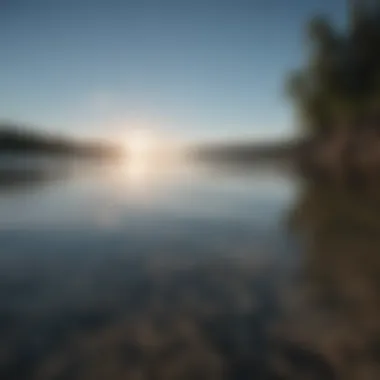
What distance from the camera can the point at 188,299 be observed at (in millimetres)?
5578

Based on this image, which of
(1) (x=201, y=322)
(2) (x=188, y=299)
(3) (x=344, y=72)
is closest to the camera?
(1) (x=201, y=322)

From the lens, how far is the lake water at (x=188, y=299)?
3865 millimetres

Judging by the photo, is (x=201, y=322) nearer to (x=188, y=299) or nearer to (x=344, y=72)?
(x=188, y=299)

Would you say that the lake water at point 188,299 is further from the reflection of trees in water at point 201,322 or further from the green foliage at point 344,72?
the green foliage at point 344,72

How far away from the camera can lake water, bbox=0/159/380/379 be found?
3.87 meters

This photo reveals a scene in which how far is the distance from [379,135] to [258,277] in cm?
2776

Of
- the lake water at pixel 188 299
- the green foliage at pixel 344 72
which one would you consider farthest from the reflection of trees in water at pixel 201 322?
the green foliage at pixel 344 72

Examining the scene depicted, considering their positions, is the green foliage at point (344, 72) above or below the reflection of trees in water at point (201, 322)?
above

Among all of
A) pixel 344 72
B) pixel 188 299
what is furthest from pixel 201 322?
pixel 344 72

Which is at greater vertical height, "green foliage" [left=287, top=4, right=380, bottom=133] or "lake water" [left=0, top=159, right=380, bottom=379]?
"green foliage" [left=287, top=4, right=380, bottom=133]

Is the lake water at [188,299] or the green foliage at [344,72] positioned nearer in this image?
the lake water at [188,299]

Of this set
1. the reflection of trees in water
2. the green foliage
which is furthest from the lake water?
the green foliage

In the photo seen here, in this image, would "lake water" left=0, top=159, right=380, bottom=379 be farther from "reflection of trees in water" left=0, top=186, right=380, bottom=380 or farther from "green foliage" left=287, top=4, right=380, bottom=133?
"green foliage" left=287, top=4, right=380, bottom=133

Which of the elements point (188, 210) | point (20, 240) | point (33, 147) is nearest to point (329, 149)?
point (188, 210)
